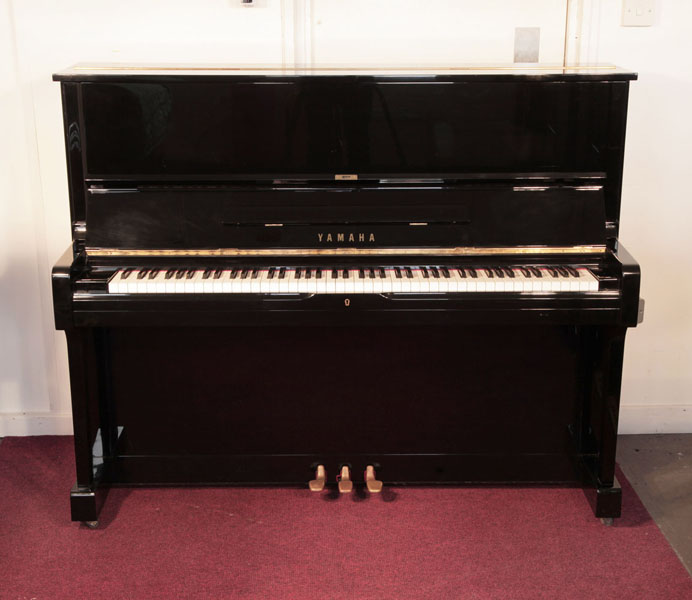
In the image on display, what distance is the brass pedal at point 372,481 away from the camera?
272 cm

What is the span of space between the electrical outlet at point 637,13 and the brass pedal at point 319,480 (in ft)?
5.60

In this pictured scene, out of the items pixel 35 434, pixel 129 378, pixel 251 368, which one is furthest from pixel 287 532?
pixel 35 434

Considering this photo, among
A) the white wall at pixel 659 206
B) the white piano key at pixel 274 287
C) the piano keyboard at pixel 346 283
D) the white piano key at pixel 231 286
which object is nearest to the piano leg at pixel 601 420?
the piano keyboard at pixel 346 283

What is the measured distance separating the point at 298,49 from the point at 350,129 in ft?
1.61

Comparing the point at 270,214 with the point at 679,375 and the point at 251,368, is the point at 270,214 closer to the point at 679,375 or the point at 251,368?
the point at 251,368

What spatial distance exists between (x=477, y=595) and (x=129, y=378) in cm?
123

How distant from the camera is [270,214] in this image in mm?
2562

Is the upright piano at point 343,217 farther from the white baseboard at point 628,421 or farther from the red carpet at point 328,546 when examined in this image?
the white baseboard at point 628,421

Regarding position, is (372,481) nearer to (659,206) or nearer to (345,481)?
(345,481)

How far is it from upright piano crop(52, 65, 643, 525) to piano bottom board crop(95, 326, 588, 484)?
2 centimetres

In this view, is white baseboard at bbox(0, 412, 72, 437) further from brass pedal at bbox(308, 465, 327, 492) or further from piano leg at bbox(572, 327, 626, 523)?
piano leg at bbox(572, 327, 626, 523)

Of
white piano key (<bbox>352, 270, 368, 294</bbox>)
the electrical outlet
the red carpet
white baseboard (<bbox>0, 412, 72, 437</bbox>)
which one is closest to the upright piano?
white piano key (<bbox>352, 270, 368, 294</bbox>)

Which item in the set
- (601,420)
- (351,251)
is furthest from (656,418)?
(351,251)

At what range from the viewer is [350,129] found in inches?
101
